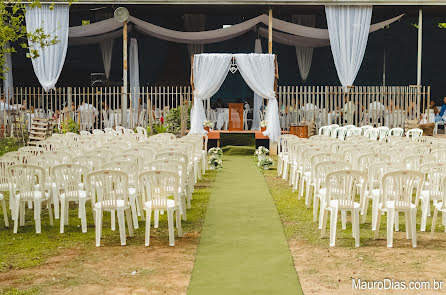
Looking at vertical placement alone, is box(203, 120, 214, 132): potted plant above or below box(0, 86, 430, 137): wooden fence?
below

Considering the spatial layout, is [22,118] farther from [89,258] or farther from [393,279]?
[393,279]

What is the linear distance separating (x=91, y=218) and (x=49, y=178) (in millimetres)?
940

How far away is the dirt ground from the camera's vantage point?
6.31m

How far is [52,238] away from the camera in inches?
341

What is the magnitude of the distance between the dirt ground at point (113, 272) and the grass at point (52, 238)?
0.22 metres

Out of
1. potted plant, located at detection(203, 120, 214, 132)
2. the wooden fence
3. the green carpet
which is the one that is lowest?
the green carpet

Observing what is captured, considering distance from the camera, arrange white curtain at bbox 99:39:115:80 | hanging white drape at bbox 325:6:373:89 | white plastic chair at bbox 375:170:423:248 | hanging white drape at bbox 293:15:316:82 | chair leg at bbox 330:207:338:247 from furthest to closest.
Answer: hanging white drape at bbox 293:15:316:82, white curtain at bbox 99:39:115:80, hanging white drape at bbox 325:6:373:89, chair leg at bbox 330:207:338:247, white plastic chair at bbox 375:170:423:248

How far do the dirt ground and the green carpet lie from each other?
0.20 m

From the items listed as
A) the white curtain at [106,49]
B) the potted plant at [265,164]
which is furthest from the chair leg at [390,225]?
the white curtain at [106,49]

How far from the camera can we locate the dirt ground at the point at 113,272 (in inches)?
248

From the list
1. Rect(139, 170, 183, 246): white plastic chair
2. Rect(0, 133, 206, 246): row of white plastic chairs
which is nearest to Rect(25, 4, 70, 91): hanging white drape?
Rect(0, 133, 206, 246): row of white plastic chairs

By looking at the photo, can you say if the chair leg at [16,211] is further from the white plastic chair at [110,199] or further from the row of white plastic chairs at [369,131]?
the row of white plastic chairs at [369,131]

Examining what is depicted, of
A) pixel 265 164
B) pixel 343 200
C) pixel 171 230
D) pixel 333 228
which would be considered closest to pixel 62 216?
pixel 171 230

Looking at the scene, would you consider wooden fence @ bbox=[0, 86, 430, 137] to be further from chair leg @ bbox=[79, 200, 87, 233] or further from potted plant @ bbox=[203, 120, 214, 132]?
chair leg @ bbox=[79, 200, 87, 233]
